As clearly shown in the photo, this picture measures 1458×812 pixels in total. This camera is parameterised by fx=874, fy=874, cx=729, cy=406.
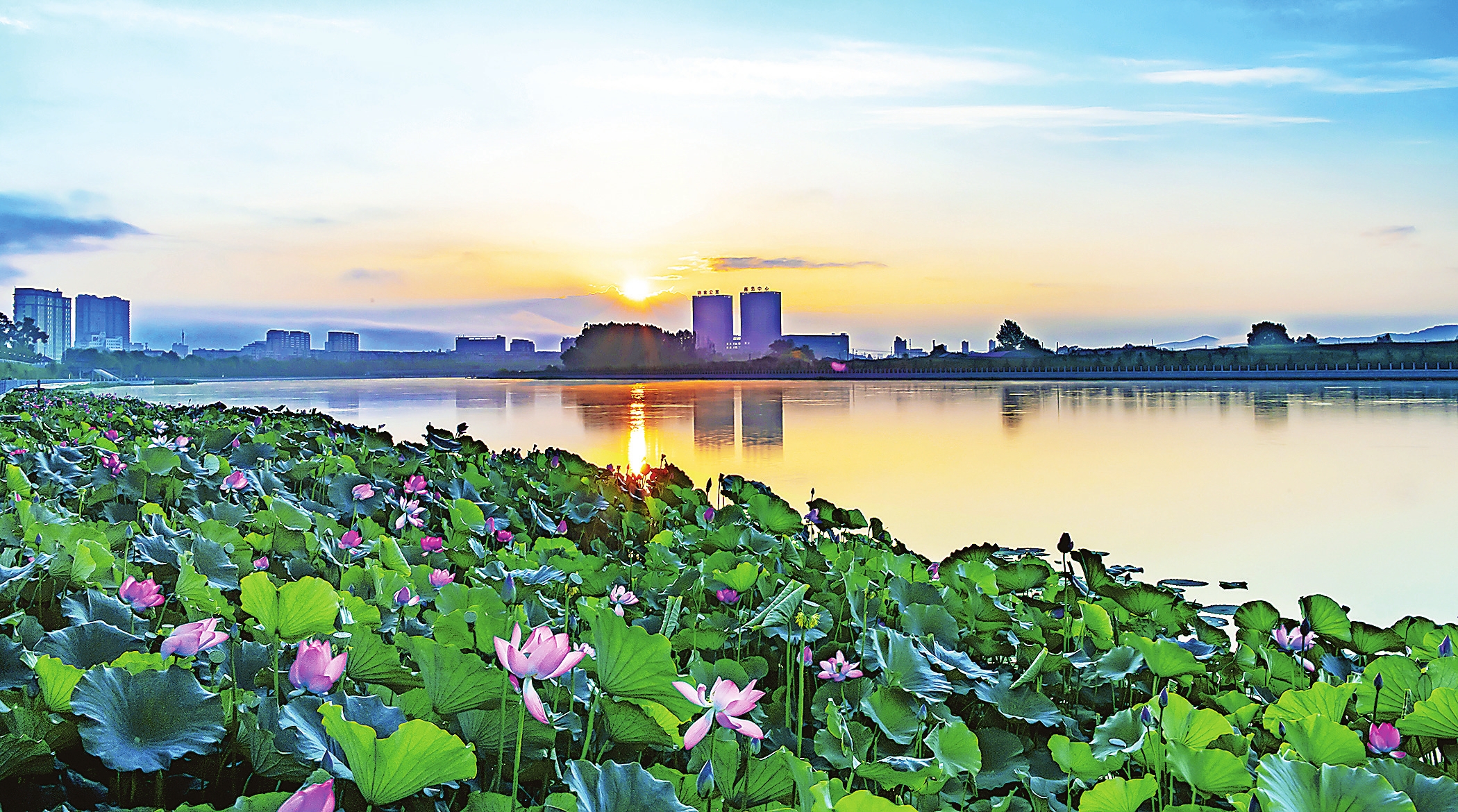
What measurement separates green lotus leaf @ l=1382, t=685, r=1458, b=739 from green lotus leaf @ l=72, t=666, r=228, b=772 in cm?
137

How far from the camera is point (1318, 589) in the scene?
14.1ft

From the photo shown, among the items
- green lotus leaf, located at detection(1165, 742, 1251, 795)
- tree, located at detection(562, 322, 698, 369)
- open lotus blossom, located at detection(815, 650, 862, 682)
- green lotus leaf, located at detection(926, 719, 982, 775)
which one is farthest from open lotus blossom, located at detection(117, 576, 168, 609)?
tree, located at detection(562, 322, 698, 369)

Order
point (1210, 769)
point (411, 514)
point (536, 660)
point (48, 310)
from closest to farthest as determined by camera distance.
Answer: point (536, 660), point (1210, 769), point (411, 514), point (48, 310)

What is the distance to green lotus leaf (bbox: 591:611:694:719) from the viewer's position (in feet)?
2.87

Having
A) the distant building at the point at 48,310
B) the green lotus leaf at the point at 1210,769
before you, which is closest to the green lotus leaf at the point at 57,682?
the green lotus leaf at the point at 1210,769

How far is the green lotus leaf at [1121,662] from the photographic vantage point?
143cm

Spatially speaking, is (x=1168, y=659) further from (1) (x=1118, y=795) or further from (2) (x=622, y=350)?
(2) (x=622, y=350)

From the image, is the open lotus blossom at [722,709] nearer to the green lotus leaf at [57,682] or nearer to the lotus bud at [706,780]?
the lotus bud at [706,780]

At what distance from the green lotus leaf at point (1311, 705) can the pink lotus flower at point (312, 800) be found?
118 centimetres

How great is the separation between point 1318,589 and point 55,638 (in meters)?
4.98

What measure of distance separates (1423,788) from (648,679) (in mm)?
810

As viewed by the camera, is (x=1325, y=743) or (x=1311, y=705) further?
(x=1311, y=705)

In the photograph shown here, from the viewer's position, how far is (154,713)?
0.83m

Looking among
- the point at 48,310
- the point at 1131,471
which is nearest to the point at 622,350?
the point at 1131,471
